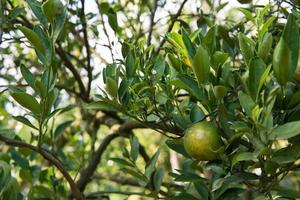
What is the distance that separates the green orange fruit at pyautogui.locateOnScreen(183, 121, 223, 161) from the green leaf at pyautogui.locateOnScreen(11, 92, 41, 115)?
0.77ft

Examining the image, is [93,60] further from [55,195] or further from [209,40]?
[209,40]

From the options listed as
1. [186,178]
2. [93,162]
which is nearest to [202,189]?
[186,178]

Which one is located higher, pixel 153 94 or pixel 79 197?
pixel 153 94

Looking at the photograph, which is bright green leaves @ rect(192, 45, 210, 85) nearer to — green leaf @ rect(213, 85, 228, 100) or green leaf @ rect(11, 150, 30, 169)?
green leaf @ rect(213, 85, 228, 100)

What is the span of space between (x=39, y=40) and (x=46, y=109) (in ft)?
0.35

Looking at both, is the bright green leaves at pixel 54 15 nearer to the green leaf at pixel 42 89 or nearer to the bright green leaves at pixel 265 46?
the green leaf at pixel 42 89

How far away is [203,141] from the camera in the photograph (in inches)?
27.6

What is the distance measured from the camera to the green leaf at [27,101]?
2.49 feet

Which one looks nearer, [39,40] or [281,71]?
[281,71]

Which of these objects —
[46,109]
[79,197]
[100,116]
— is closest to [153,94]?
[46,109]

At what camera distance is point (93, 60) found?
1877 mm

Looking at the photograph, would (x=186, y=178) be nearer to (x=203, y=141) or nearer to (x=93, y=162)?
(x=203, y=141)

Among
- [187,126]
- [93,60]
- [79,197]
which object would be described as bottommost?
[79,197]

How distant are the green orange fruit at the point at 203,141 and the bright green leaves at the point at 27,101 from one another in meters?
0.23
